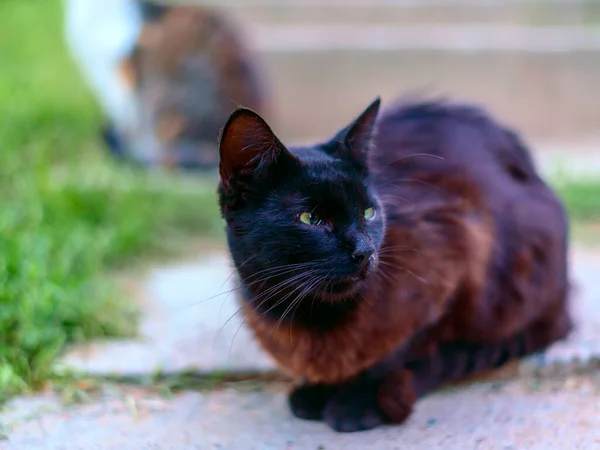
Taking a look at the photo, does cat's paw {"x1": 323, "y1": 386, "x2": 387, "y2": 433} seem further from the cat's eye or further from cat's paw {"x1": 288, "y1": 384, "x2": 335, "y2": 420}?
the cat's eye

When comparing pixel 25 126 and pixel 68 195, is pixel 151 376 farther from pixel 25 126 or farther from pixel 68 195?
pixel 25 126

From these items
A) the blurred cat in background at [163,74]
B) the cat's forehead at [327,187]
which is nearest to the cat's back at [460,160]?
the cat's forehead at [327,187]

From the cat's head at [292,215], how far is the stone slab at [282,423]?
42 centimetres

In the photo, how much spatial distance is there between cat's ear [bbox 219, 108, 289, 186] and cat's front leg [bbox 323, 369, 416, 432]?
26.0 inches

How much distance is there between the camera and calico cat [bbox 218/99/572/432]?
1.61 m

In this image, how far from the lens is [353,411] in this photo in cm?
183

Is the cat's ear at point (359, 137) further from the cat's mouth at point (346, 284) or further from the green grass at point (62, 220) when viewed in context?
the green grass at point (62, 220)

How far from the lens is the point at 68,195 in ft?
11.2

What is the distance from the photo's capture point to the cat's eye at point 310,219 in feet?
5.28

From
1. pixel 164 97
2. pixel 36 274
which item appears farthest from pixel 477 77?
pixel 36 274

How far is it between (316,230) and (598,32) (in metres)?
4.93

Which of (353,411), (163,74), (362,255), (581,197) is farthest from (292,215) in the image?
(163,74)

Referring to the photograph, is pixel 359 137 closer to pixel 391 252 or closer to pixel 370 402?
pixel 391 252

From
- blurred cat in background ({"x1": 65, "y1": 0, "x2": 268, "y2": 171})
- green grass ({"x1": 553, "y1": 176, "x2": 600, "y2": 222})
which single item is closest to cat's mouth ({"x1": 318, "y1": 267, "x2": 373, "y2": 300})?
green grass ({"x1": 553, "y1": 176, "x2": 600, "y2": 222})
